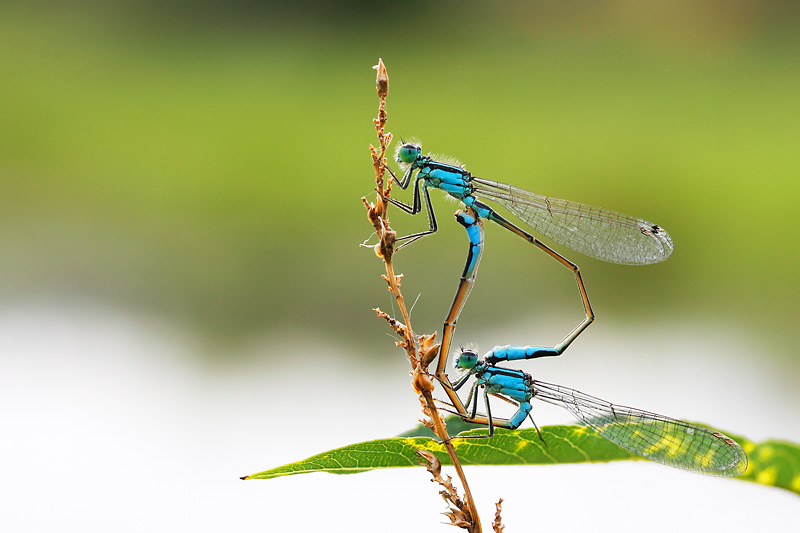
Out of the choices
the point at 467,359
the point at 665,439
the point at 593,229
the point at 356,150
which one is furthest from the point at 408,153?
the point at 356,150

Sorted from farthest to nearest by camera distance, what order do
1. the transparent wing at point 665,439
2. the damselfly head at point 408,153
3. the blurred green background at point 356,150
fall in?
the blurred green background at point 356,150, the damselfly head at point 408,153, the transparent wing at point 665,439

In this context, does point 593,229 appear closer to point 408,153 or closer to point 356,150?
point 408,153

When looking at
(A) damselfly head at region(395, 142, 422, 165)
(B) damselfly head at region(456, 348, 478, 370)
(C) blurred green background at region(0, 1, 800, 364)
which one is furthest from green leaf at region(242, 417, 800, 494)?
(C) blurred green background at region(0, 1, 800, 364)

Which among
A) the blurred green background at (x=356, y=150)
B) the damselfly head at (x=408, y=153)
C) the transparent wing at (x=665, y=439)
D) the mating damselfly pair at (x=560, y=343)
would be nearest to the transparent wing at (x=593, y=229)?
the mating damselfly pair at (x=560, y=343)

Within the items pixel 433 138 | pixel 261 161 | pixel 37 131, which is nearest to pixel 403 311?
pixel 433 138

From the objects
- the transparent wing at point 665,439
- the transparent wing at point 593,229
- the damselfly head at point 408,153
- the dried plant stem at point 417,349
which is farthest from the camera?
the transparent wing at point 593,229

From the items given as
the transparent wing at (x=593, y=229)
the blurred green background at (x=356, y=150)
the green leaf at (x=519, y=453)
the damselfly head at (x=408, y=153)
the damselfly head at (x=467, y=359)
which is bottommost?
the green leaf at (x=519, y=453)

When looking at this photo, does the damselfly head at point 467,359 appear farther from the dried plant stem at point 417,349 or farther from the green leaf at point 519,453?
the dried plant stem at point 417,349
